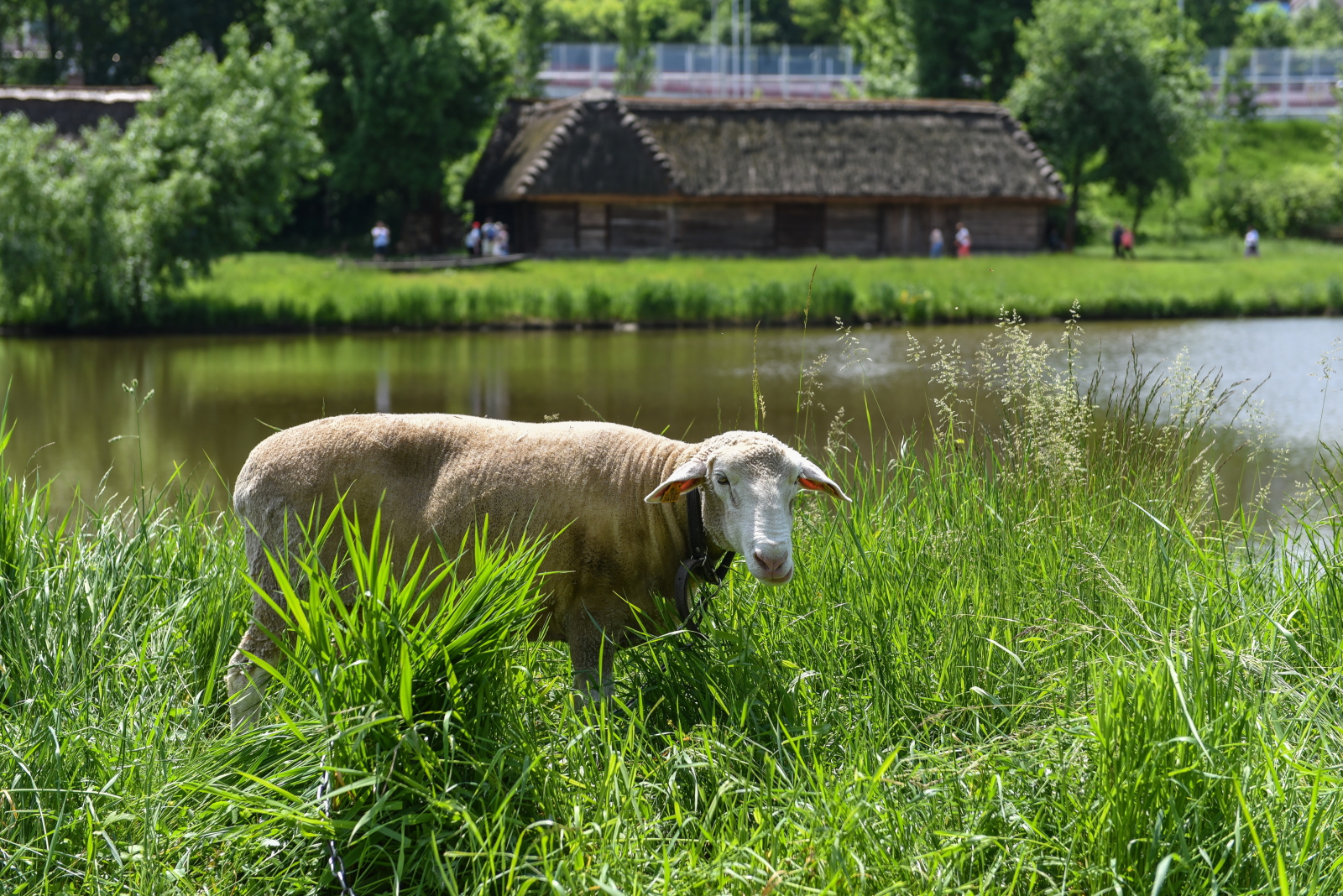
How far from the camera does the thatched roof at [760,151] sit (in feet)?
126

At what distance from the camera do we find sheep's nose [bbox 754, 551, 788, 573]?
4.18m

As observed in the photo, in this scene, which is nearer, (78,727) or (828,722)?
(78,727)

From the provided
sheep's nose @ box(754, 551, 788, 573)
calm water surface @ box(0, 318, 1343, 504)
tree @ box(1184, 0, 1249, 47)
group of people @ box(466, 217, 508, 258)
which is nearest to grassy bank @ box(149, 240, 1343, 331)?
calm water surface @ box(0, 318, 1343, 504)

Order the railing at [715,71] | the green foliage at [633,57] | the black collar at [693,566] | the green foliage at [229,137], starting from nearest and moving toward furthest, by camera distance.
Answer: the black collar at [693,566], the green foliage at [229,137], the green foliage at [633,57], the railing at [715,71]

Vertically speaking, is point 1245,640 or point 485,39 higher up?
point 485,39

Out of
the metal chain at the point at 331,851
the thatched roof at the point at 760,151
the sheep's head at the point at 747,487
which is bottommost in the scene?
the metal chain at the point at 331,851

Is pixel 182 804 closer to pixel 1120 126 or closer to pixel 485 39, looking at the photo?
pixel 485 39

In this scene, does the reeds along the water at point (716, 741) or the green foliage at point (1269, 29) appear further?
the green foliage at point (1269, 29)

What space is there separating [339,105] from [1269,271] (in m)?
27.8

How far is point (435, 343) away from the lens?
25.2m

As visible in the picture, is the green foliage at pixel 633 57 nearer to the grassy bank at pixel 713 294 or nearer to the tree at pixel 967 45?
the tree at pixel 967 45

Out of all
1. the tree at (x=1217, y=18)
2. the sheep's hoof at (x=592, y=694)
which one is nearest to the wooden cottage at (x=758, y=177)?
the tree at (x=1217, y=18)

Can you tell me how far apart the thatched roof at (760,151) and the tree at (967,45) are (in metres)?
8.49

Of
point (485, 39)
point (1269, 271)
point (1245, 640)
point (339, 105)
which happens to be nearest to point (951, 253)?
point (1269, 271)
